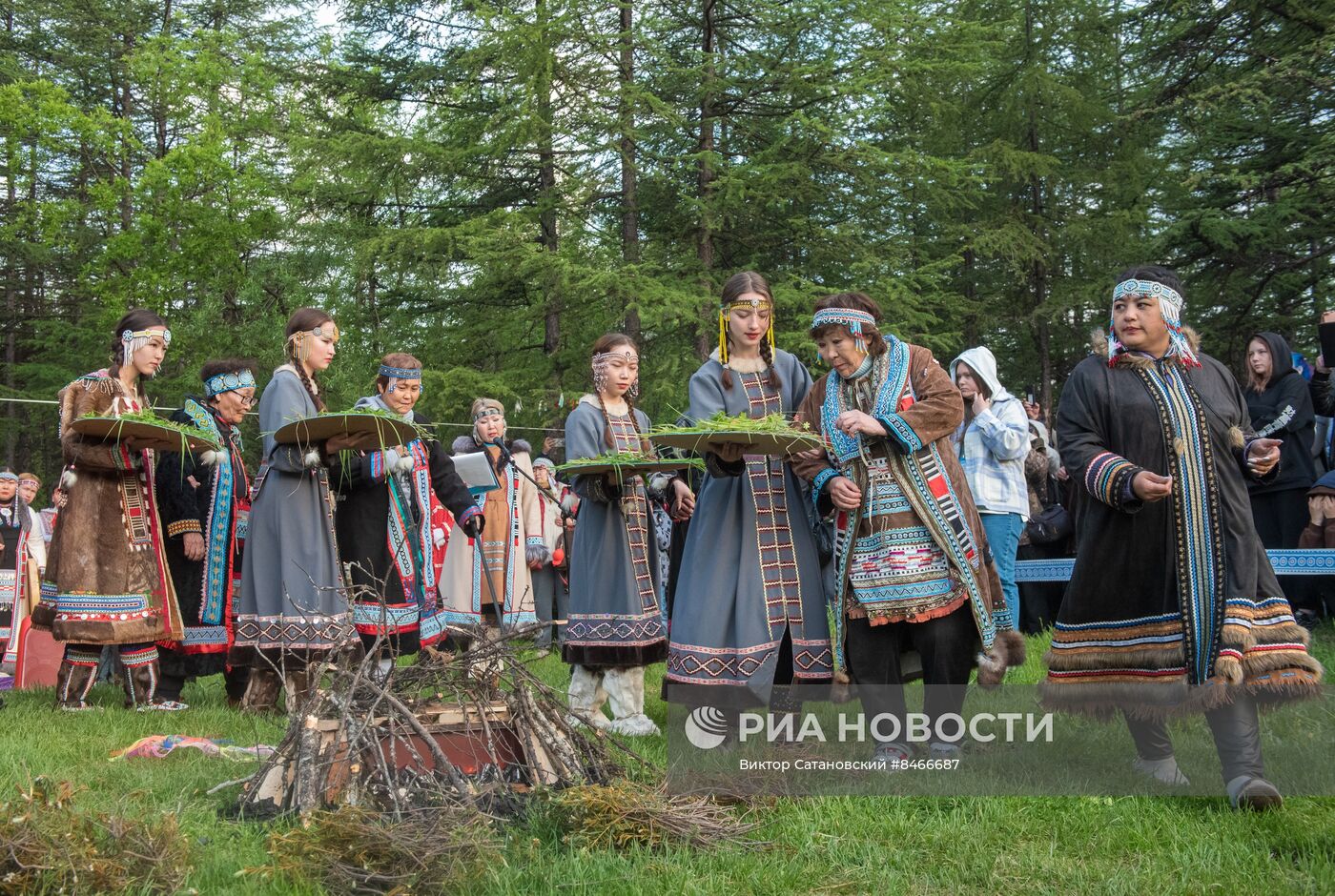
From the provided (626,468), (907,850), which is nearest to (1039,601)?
(626,468)

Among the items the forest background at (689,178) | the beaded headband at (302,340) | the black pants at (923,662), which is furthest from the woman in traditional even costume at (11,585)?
the black pants at (923,662)

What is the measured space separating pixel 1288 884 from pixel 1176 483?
5.06 feet

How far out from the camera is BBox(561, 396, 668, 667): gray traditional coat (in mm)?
6184

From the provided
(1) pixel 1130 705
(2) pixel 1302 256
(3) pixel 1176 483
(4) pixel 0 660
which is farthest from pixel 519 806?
(2) pixel 1302 256

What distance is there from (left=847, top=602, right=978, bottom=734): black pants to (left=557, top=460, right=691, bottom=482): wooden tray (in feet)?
3.88

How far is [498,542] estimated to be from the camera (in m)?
10.2

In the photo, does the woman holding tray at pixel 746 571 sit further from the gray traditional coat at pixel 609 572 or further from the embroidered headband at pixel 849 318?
the gray traditional coat at pixel 609 572

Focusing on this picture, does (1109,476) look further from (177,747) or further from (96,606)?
(96,606)

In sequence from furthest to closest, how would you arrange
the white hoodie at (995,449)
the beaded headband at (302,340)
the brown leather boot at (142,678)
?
1. the white hoodie at (995,449)
2. the brown leather boot at (142,678)
3. the beaded headband at (302,340)

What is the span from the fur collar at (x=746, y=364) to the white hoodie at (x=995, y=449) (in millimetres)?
2700

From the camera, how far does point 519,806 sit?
12.7 feet

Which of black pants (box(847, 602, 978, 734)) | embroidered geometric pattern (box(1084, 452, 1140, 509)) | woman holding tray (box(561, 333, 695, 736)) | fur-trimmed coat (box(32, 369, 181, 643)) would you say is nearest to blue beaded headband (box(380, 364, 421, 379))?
woman holding tray (box(561, 333, 695, 736))

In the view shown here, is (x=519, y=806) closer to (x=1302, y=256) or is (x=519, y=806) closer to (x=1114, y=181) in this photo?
(x=1302, y=256)

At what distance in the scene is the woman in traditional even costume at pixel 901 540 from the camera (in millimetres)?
4832
